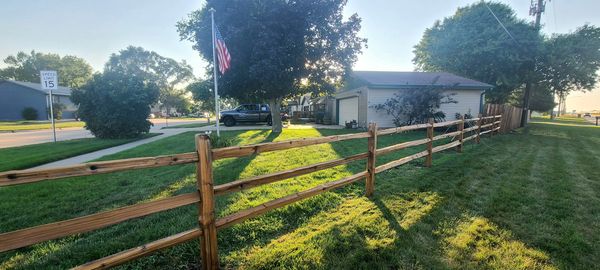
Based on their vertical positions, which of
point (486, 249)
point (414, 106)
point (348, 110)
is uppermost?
point (414, 106)

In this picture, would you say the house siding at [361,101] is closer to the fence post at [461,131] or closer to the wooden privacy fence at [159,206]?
the fence post at [461,131]

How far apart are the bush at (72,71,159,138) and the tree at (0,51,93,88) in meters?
56.6

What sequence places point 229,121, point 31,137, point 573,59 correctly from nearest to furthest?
point 31,137 → point 573,59 → point 229,121

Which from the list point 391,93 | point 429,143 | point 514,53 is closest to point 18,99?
point 391,93

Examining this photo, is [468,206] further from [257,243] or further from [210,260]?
[210,260]

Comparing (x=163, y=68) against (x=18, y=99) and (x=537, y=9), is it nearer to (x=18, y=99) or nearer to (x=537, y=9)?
(x=18, y=99)

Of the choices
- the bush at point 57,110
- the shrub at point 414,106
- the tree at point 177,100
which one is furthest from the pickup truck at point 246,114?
the tree at point 177,100

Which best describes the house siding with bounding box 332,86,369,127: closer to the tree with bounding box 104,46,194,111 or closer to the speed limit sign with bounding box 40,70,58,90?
the speed limit sign with bounding box 40,70,58,90

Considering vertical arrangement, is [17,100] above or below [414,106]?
above

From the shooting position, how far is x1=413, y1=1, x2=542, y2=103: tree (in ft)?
64.1

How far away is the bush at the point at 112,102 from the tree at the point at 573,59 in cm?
2704

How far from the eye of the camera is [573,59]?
63.5 ft

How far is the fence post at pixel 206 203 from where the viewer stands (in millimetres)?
2195

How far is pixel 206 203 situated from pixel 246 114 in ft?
58.7
